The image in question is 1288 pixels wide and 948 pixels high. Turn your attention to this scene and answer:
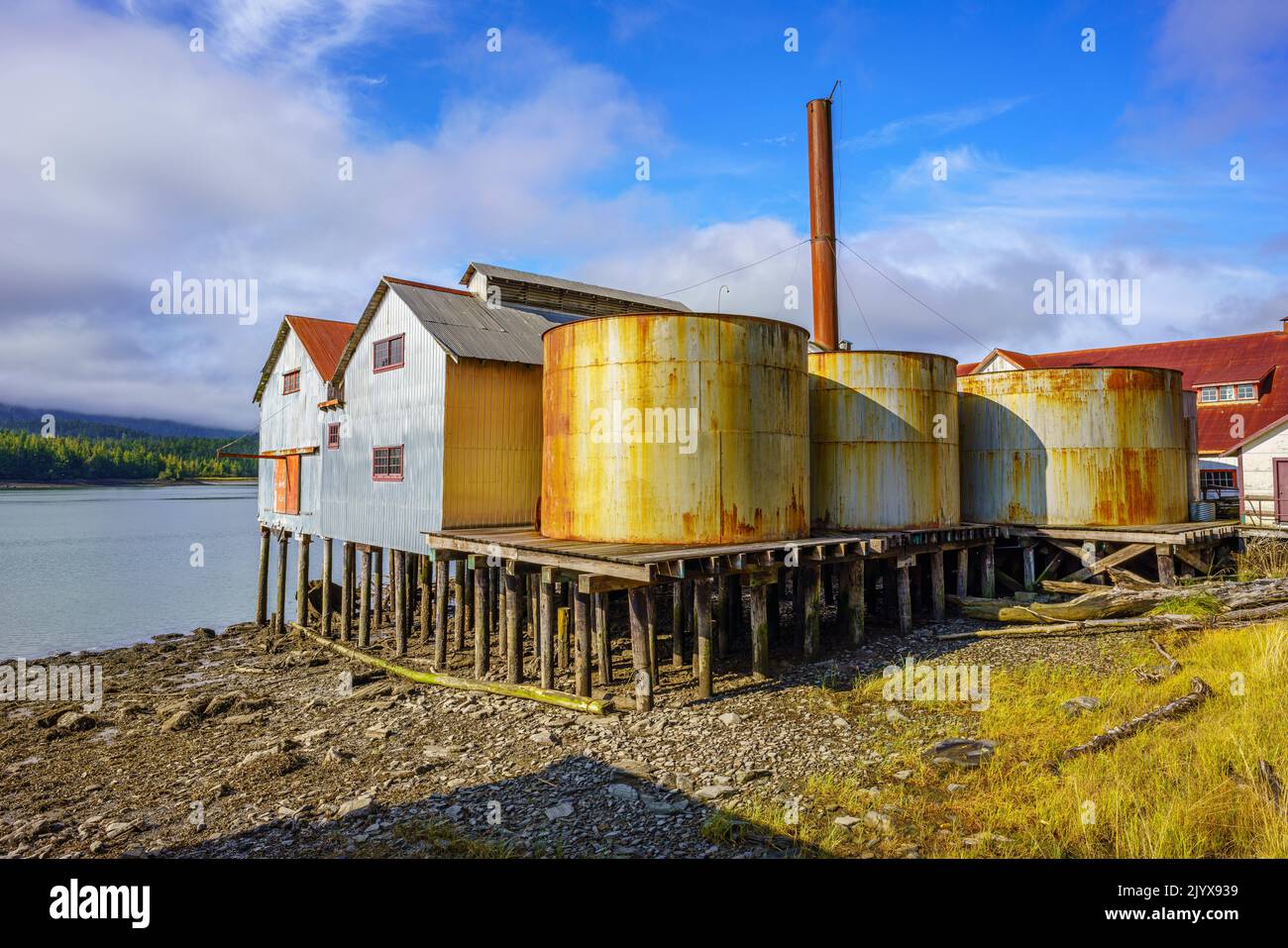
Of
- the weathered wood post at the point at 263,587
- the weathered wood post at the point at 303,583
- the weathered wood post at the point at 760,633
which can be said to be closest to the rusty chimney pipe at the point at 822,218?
the weathered wood post at the point at 760,633

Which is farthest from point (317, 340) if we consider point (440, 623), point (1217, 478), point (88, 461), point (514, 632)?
point (88, 461)

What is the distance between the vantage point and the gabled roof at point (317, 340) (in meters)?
24.8

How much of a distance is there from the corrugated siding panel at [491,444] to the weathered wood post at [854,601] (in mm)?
8270

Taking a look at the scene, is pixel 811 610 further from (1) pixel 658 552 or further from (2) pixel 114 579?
(2) pixel 114 579

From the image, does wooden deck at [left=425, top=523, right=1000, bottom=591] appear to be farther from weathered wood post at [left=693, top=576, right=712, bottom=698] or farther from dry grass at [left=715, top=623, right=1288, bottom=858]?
dry grass at [left=715, top=623, right=1288, bottom=858]

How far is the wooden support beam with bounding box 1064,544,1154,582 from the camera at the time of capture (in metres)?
19.8

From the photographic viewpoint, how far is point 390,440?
2033cm

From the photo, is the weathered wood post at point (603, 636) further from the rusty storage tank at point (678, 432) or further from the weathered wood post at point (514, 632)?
the weathered wood post at point (514, 632)

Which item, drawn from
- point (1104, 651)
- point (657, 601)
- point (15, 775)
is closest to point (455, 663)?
point (657, 601)

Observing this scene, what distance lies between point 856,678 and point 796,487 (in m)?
4.36

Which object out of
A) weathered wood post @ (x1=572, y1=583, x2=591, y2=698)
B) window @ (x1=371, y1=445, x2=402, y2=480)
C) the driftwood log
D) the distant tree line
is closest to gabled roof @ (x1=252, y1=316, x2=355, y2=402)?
window @ (x1=371, y1=445, x2=402, y2=480)

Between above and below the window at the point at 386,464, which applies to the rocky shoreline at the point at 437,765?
below
